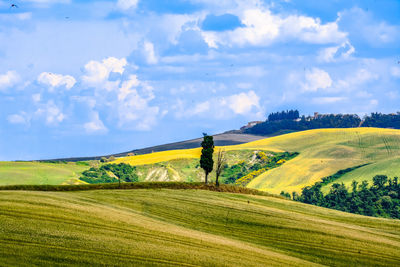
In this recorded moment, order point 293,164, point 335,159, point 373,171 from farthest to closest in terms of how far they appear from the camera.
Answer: point 293,164
point 335,159
point 373,171

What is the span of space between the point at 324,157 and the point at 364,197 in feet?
165

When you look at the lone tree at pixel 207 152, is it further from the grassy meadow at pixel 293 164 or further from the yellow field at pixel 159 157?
the yellow field at pixel 159 157

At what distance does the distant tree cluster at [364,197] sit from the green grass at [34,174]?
5368 cm

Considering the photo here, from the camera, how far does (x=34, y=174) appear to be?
111875 mm

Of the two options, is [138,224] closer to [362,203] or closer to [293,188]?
[362,203]

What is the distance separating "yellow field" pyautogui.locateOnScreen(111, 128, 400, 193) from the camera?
484ft

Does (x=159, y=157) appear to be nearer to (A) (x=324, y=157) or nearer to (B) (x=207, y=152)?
(A) (x=324, y=157)

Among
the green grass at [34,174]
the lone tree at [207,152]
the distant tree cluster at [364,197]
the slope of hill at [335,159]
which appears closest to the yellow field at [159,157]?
the slope of hill at [335,159]

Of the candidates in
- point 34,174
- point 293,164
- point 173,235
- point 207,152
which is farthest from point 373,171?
point 173,235

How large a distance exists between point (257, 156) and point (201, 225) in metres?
138

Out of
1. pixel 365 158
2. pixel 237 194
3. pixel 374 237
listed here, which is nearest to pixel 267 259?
pixel 374 237

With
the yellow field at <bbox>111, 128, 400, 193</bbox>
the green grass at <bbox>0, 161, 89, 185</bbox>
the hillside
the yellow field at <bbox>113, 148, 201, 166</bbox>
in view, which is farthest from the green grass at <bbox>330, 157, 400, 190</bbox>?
the hillside

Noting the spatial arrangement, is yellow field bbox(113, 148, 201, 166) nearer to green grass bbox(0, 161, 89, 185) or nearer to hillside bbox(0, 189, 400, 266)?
green grass bbox(0, 161, 89, 185)

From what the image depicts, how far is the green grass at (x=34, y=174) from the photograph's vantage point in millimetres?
105062
